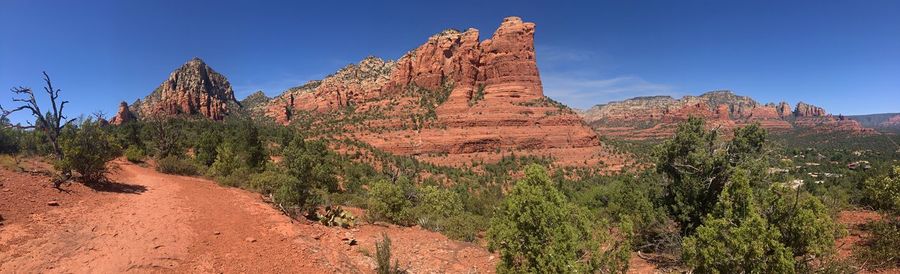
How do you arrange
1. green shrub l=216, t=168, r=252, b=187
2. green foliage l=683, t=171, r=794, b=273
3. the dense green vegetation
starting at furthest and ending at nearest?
green shrub l=216, t=168, r=252, b=187
the dense green vegetation
green foliage l=683, t=171, r=794, b=273

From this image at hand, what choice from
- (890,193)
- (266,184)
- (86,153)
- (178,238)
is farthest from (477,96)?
(178,238)

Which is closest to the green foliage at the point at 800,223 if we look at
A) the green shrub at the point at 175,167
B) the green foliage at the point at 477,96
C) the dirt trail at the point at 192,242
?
the dirt trail at the point at 192,242

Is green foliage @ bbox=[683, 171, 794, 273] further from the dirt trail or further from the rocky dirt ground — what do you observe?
the dirt trail

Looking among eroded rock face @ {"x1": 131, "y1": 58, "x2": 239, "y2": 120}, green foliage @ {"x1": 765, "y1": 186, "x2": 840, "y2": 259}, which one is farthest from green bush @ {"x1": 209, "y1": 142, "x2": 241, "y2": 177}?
eroded rock face @ {"x1": 131, "y1": 58, "x2": 239, "y2": 120}

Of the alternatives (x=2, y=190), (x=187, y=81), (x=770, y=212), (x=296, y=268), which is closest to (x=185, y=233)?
(x=296, y=268)

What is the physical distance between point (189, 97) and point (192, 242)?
373 feet

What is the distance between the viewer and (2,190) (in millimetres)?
12734

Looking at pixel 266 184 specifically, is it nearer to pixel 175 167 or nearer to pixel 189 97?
pixel 175 167

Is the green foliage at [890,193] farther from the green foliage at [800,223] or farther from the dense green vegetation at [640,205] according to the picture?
the green foliage at [800,223]

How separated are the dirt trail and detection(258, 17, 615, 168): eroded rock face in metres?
48.0

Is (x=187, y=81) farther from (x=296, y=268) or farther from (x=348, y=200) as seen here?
(x=296, y=268)

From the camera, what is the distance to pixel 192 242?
11031 mm

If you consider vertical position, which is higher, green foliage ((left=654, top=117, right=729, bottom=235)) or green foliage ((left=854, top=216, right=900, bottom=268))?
green foliage ((left=654, top=117, right=729, bottom=235))

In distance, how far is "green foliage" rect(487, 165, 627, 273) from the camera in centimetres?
848
